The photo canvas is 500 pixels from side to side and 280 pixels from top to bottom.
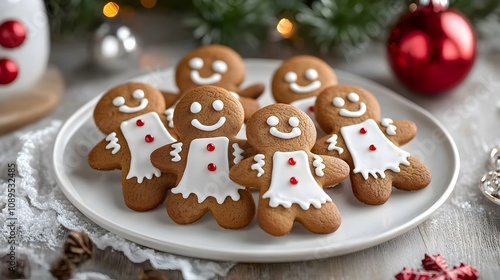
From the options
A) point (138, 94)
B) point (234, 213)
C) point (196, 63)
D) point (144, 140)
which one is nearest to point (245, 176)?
point (234, 213)

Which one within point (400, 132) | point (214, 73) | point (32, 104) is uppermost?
point (400, 132)

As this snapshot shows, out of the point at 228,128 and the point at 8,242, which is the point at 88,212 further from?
the point at 228,128

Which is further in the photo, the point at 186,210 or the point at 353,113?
the point at 353,113

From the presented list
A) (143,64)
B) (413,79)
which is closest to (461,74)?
(413,79)

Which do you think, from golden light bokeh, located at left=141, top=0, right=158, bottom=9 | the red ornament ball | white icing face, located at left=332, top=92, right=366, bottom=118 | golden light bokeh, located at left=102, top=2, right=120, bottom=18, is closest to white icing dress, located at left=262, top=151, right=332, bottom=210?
white icing face, located at left=332, top=92, right=366, bottom=118

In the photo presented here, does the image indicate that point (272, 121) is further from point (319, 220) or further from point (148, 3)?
point (148, 3)

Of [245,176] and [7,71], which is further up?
[245,176]
